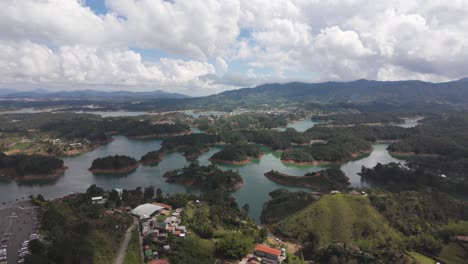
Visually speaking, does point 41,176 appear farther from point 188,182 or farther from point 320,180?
point 320,180

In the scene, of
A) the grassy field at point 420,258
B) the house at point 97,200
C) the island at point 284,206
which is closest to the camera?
the grassy field at point 420,258

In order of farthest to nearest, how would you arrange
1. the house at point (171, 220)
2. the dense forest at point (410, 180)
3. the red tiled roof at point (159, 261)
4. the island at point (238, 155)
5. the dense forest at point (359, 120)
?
the dense forest at point (359, 120)
the island at point (238, 155)
the dense forest at point (410, 180)
the house at point (171, 220)
the red tiled roof at point (159, 261)

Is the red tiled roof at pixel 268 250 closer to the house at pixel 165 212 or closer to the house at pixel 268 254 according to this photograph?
the house at pixel 268 254

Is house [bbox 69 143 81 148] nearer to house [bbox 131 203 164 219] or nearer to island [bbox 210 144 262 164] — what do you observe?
island [bbox 210 144 262 164]

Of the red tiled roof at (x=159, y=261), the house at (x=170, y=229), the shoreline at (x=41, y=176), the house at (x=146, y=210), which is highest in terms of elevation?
the house at (x=170, y=229)

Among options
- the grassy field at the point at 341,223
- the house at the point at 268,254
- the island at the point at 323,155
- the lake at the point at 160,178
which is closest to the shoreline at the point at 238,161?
the lake at the point at 160,178

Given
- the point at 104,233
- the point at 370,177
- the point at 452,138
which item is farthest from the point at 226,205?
the point at 452,138

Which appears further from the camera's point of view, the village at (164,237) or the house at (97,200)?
the house at (97,200)

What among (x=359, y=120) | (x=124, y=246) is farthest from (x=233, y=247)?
(x=359, y=120)

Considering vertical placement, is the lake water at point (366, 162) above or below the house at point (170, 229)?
below
